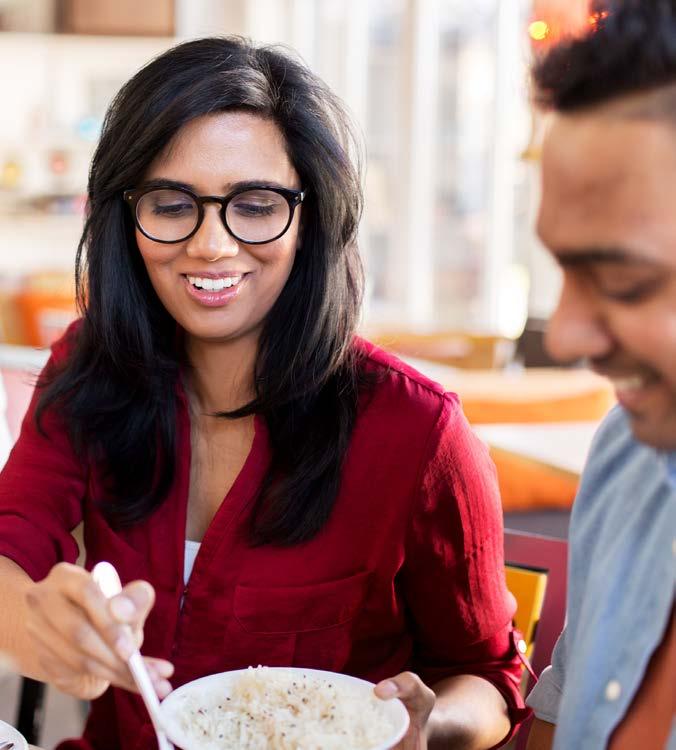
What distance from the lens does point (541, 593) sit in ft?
5.10

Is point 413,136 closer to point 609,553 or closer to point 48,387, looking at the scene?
point 48,387

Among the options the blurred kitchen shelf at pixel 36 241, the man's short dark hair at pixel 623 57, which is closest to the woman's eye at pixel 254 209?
the man's short dark hair at pixel 623 57

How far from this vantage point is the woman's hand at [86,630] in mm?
944

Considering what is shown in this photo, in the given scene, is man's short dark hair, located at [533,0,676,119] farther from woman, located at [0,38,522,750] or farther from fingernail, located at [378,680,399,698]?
woman, located at [0,38,522,750]

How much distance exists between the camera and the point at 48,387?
1626 millimetres

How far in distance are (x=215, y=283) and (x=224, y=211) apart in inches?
3.7

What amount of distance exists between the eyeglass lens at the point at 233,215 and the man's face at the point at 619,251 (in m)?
0.64

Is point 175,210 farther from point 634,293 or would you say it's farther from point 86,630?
point 634,293

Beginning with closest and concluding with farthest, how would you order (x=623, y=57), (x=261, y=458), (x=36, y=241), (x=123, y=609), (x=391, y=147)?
(x=623, y=57) < (x=123, y=609) < (x=261, y=458) < (x=391, y=147) < (x=36, y=241)

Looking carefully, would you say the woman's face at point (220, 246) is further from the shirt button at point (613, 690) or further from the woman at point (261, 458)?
the shirt button at point (613, 690)

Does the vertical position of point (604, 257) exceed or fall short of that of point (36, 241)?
it exceeds it

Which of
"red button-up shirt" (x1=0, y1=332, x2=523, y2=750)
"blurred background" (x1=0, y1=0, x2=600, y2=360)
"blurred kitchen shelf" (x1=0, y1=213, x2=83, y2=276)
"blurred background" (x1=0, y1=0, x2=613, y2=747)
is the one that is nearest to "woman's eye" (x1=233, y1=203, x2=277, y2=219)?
"red button-up shirt" (x1=0, y1=332, x2=523, y2=750)

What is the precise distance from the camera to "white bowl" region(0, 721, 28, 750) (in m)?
1.04

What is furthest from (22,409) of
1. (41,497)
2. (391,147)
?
(391,147)
